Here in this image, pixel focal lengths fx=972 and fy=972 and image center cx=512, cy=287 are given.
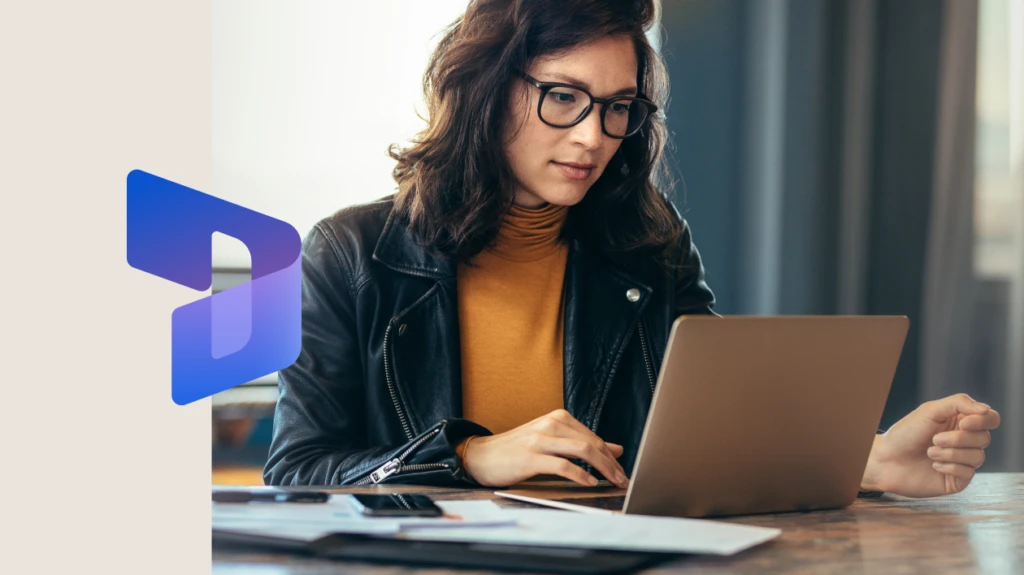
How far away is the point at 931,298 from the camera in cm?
293

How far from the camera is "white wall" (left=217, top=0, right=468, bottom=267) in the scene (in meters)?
2.90

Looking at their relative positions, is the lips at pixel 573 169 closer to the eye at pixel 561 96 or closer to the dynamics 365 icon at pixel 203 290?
the eye at pixel 561 96

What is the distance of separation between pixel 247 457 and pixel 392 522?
2.23 m

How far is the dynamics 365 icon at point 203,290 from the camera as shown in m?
2.05

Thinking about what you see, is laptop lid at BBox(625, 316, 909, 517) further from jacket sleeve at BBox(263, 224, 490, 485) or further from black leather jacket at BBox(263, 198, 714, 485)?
black leather jacket at BBox(263, 198, 714, 485)

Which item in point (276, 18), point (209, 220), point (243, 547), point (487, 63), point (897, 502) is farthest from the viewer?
point (276, 18)

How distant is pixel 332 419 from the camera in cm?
148

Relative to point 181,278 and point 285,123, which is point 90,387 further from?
point 285,123

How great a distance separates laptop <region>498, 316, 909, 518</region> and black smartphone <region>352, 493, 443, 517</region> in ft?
0.54

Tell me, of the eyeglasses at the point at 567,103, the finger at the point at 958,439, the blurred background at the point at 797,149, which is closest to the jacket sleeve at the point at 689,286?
the eyeglasses at the point at 567,103

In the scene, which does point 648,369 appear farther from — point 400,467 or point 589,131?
point 400,467

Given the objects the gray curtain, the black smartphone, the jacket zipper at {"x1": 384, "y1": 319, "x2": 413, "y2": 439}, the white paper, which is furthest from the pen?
the gray curtain

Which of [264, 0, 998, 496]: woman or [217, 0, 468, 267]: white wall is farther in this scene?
[217, 0, 468, 267]: white wall

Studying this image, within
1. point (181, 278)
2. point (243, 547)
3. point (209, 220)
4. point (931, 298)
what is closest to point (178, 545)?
point (181, 278)
